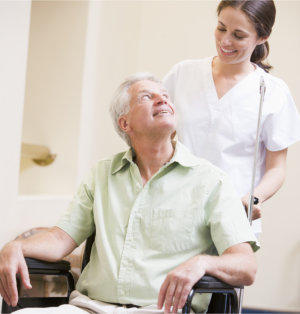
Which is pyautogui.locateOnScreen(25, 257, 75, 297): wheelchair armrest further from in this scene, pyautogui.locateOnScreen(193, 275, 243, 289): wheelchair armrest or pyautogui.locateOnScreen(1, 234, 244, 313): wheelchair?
pyautogui.locateOnScreen(193, 275, 243, 289): wheelchair armrest

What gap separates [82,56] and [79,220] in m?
1.71

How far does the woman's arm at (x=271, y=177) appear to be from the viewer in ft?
6.88

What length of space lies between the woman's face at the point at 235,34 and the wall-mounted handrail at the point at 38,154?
5.22 feet

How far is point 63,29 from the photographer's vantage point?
347 centimetres

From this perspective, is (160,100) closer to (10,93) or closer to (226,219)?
(226,219)

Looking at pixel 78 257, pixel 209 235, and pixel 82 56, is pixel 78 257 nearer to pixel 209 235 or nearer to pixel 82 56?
pixel 209 235

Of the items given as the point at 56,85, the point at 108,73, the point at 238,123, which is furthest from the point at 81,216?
the point at 108,73

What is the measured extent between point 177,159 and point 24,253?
1.97 ft

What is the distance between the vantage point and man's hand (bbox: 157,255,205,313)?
1.55 meters

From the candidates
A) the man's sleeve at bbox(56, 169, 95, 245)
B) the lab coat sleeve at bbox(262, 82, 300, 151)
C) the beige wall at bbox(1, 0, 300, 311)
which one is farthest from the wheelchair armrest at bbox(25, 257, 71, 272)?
the beige wall at bbox(1, 0, 300, 311)

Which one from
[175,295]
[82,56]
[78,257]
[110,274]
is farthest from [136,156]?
[82,56]

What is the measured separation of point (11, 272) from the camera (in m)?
1.74

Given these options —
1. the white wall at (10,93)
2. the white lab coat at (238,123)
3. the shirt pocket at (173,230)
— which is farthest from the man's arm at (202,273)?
the white wall at (10,93)

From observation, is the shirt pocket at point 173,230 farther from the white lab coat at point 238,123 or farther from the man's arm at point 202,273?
the white lab coat at point 238,123
